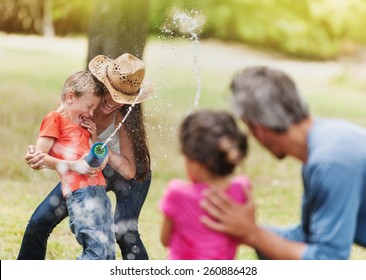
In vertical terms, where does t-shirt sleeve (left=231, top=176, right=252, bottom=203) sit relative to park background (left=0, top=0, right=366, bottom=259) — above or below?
above

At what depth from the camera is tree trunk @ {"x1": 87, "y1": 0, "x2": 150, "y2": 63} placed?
11.3ft

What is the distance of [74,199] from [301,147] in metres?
0.93

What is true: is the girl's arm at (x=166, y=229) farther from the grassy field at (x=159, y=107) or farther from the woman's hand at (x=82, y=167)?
the woman's hand at (x=82, y=167)

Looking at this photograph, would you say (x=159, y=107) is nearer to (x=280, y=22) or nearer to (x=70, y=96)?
(x=70, y=96)

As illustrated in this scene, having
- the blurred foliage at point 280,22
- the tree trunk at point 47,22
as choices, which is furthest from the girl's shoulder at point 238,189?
the tree trunk at point 47,22

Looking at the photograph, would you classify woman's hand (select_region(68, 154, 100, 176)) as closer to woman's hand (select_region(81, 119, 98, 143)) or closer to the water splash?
woman's hand (select_region(81, 119, 98, 143))

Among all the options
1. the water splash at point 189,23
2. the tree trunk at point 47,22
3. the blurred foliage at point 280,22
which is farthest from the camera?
the blurred foliage at point 280,22

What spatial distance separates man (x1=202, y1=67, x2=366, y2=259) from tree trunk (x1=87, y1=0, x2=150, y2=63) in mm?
1289

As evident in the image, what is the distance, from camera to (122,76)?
2.99 m

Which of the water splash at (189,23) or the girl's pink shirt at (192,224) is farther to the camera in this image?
the water splash at (189,23)

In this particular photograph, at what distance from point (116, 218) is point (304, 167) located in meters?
1.06

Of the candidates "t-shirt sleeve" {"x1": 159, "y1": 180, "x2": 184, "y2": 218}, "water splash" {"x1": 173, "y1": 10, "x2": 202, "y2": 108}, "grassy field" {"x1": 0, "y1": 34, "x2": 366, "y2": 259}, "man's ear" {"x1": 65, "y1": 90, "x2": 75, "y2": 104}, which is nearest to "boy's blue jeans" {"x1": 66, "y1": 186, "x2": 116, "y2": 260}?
"man's ear" {"x1": 65, "y1": 90, "x2": 75, "y2": 104}

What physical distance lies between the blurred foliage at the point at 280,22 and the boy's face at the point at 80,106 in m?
8.45

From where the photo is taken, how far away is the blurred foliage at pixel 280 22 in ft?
37.9
